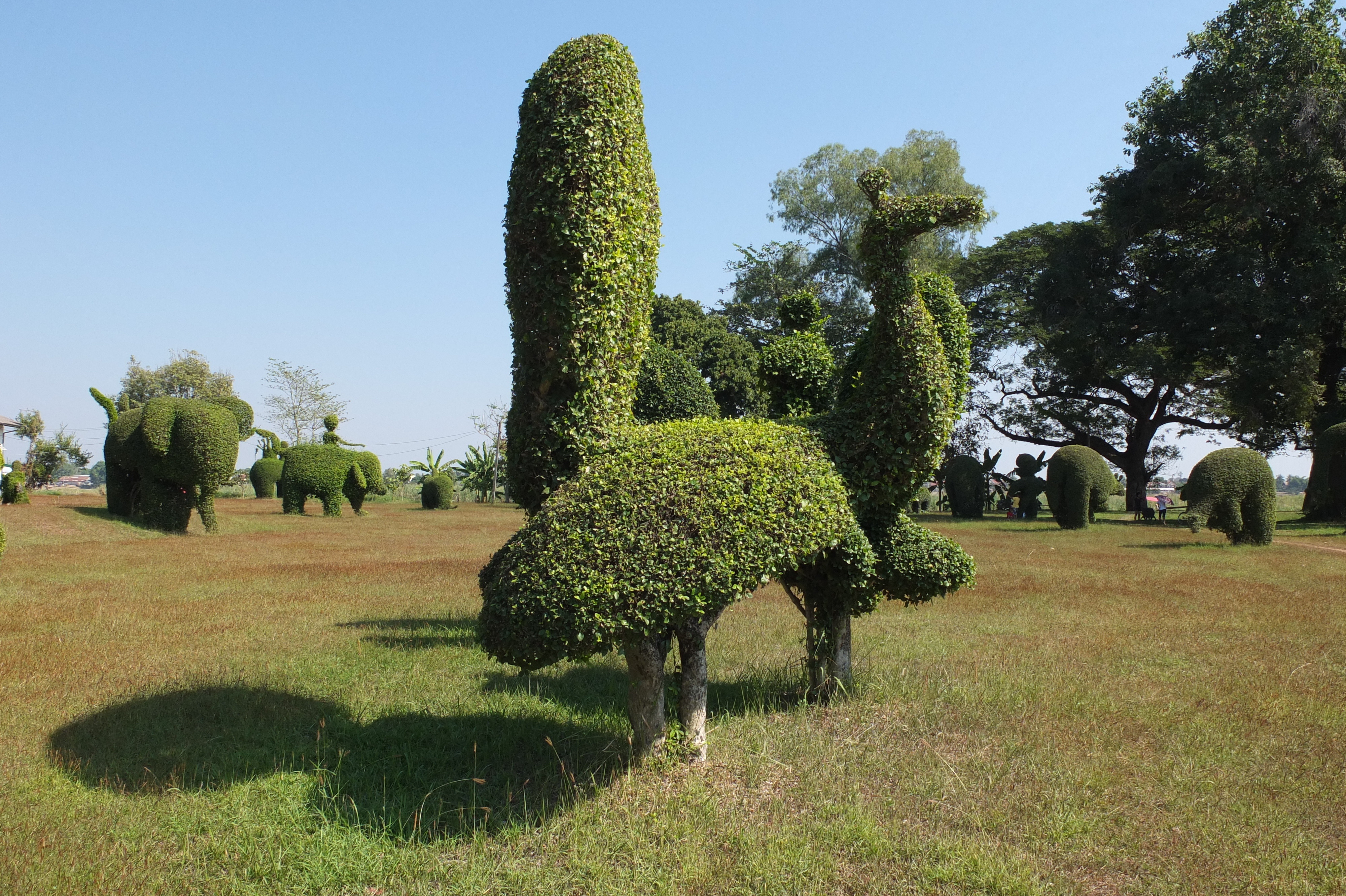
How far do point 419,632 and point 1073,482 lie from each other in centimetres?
2146

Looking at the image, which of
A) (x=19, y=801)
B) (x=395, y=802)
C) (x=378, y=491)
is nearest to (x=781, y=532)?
(x=395, y=802)

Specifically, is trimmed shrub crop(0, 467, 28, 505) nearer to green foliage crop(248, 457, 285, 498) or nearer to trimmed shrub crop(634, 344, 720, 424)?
green foliage crop(248, 457, 285, 498)

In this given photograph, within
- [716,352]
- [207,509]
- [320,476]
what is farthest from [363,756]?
[320,476]

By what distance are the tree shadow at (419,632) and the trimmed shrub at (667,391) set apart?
313 centimetres

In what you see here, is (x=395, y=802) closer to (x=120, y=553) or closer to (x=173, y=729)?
(x=173, y=729)

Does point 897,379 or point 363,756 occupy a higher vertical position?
point 897,379

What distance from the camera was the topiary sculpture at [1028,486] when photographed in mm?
32062

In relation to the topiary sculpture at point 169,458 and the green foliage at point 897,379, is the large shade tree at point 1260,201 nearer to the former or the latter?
the green foliage at point 897,379

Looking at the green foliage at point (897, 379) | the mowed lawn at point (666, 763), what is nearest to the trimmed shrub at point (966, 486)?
the mowed lawn at point (666, 763)

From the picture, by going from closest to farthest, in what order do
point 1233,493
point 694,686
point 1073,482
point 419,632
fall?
point 694,686 → point 419,632 → point 1233,493 → point 1073,482

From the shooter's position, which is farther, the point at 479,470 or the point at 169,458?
the point at 479,470

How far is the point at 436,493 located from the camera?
4022 centimetres

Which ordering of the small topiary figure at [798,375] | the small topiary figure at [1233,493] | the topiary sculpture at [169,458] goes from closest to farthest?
1. the small topiary figure at [798,375]
2. the small topiary figure at [1233,493]
3. the topiary sculpture at [169,458]

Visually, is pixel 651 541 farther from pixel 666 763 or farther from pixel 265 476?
pixel 265 476
